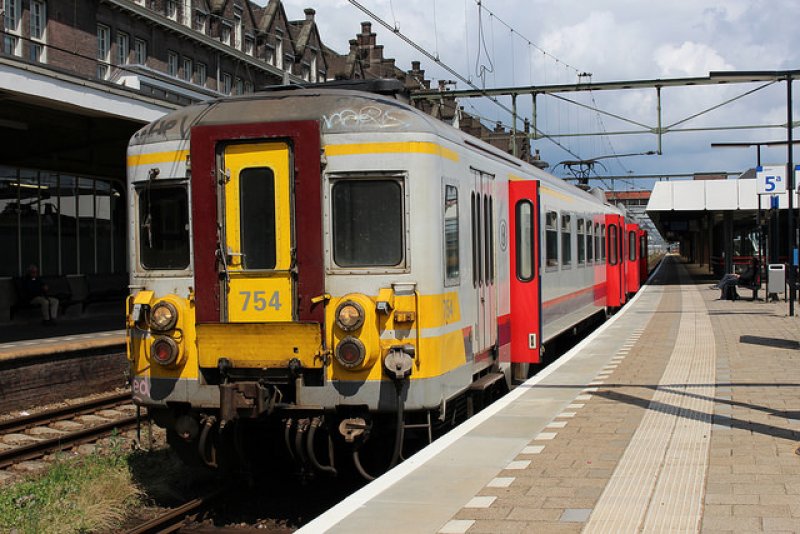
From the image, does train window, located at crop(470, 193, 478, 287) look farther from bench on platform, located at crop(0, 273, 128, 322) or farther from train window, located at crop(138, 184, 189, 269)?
bench on platform, located at crop(0, 273, 128, 322)

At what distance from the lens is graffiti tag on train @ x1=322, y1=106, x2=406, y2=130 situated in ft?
25.6

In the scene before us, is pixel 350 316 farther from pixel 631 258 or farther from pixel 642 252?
pixel 642 252

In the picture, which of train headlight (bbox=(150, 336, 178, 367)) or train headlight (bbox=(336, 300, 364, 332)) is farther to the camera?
train headlight (bbox=(150, 336, 178, 367))

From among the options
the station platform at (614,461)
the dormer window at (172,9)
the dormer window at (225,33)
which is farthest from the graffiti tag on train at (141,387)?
the dormer window at (225,33)

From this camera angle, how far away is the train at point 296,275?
755cm

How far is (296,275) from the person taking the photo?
7668 mm

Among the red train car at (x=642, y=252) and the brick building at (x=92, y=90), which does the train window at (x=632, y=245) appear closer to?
the red train car at (x=642, y=252)

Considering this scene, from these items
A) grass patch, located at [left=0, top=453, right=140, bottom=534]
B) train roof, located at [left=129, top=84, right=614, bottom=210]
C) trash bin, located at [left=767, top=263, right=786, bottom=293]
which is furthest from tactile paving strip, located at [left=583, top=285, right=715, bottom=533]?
trash bin, located at [left=767, top=263, right=786, bottom=293]

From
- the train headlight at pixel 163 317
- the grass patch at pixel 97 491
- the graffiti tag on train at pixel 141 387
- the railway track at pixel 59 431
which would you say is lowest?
the grass patch at pixel 97 491

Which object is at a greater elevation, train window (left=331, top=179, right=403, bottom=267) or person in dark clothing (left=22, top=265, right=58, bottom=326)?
train window (left=331, top=179, right=403, bottom=267)

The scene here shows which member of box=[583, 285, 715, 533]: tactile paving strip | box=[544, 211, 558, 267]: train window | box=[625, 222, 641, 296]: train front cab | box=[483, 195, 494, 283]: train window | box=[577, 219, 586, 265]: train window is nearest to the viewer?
box=[583, 285, 715, 533]: tactile paving strip

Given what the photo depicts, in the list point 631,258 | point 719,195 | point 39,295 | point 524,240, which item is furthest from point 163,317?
point 719,195

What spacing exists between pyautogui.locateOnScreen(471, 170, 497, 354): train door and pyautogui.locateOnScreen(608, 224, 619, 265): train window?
1469 cm

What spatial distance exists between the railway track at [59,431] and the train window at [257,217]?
189 inches
